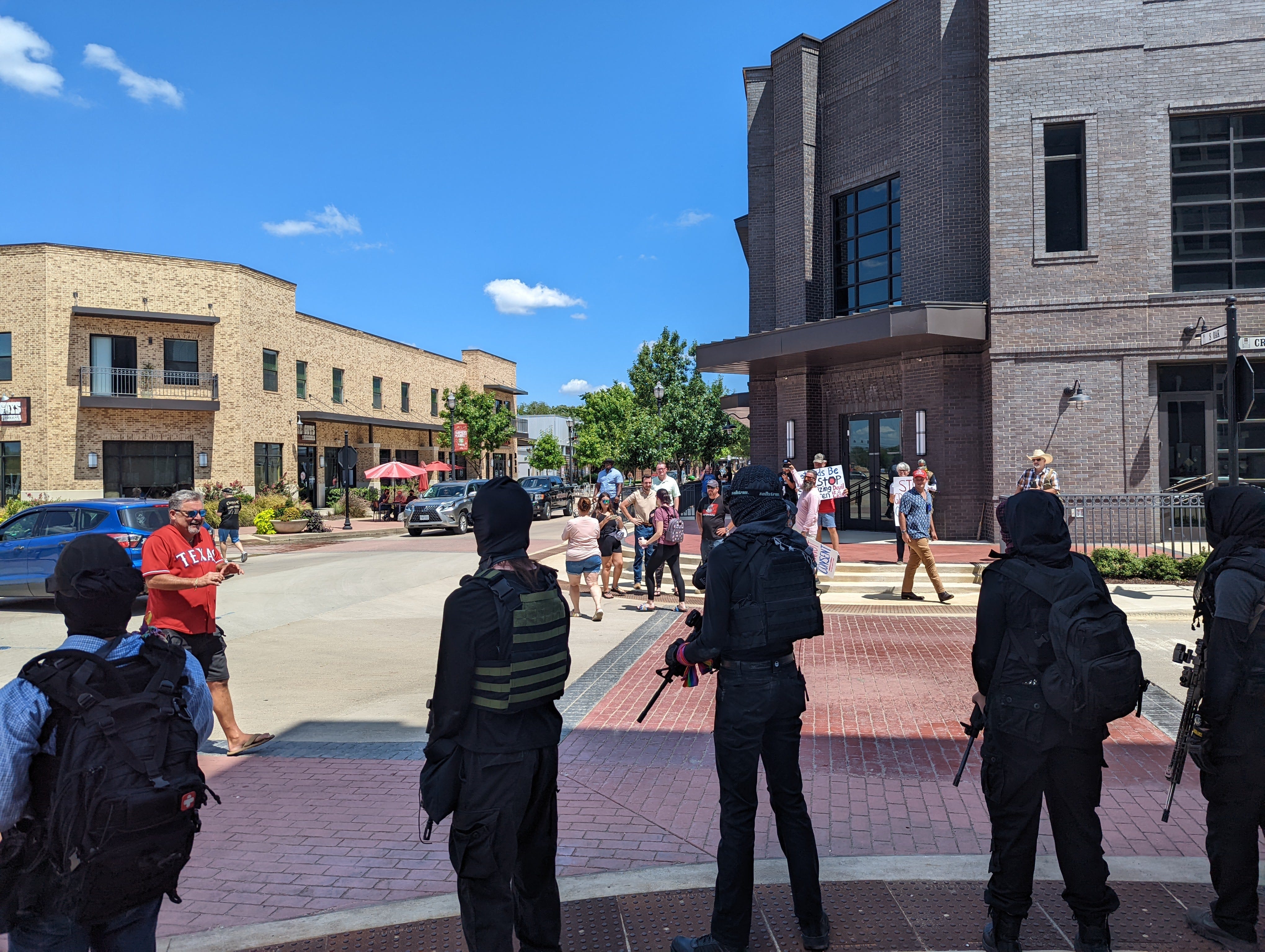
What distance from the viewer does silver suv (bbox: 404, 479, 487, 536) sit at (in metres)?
25.6

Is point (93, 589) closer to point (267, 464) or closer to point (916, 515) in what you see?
point (916, 515)

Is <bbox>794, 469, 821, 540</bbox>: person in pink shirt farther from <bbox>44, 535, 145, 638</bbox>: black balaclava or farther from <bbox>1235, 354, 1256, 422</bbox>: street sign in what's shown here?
<bbox>44, 535, 145, 638</bbox>: black balaclava

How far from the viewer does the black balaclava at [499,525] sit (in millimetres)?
2955

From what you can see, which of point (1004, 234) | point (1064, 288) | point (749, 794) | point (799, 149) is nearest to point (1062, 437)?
point (1064, 288)

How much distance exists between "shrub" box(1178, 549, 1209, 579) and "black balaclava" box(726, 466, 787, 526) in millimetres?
10661

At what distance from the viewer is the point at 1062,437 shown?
15484 mm

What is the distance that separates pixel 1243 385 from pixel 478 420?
37913 mm

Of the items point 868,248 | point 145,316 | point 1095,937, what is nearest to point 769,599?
point 1095,937

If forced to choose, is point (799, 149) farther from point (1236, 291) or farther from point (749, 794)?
point (749, 794)

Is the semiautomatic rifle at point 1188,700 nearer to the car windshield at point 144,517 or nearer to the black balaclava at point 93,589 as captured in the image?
the black balaclava at point 93,589

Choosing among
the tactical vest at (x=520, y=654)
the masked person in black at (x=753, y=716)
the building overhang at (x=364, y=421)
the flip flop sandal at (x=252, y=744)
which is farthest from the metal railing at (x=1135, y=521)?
the building overhang at (x=364, y=421)

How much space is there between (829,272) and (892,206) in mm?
2054

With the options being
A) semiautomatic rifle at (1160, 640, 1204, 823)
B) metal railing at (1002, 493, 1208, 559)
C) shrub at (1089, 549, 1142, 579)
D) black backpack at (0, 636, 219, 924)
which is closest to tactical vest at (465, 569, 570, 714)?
black backpack at (0, 636, 219, 924)

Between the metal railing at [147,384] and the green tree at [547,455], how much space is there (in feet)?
100
